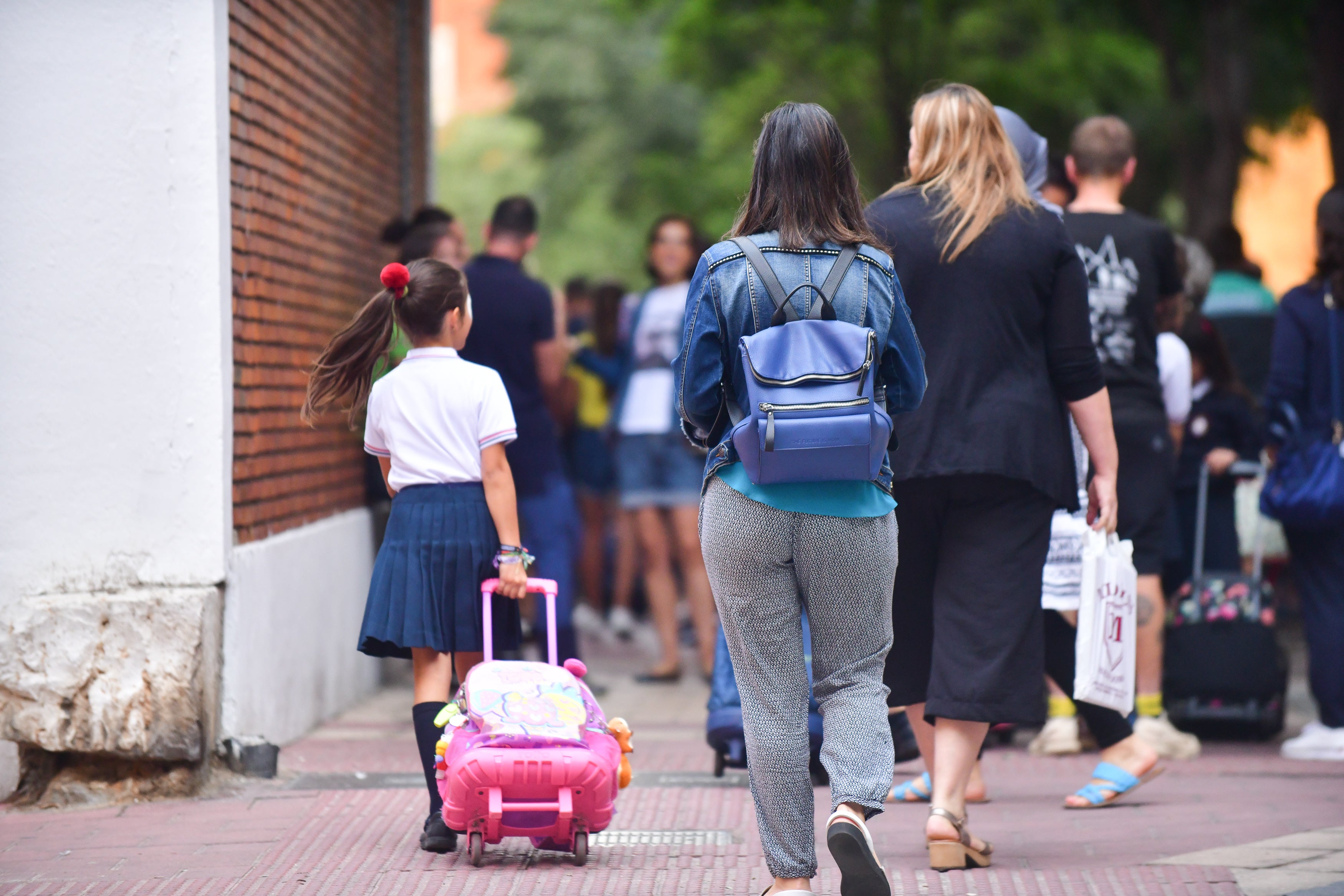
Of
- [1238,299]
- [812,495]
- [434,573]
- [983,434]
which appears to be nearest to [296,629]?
[434,573]

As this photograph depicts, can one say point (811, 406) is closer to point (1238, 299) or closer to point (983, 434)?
point (983, 434)

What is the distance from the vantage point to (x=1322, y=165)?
28266mm

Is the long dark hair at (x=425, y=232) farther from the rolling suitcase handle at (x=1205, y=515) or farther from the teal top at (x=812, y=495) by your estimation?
the teal top at (x=812, y=495)

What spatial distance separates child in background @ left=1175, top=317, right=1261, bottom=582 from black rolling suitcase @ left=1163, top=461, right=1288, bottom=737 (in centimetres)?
36

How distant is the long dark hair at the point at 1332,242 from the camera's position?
636 centimetres

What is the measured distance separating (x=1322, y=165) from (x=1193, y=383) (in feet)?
76.2

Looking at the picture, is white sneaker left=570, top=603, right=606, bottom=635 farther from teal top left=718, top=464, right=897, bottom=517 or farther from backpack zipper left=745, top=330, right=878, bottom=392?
backpack zipper left=745, top=330, right=878, bottom=392

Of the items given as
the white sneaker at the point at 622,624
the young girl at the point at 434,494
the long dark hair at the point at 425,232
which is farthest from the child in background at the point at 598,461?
the young girl at the point at 434,494

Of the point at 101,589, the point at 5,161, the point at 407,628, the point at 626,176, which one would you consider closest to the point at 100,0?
the point at 5,161

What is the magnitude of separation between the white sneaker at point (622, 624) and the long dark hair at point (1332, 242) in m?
5.09

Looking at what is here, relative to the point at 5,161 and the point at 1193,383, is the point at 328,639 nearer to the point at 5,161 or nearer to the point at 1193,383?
the point at 5,161

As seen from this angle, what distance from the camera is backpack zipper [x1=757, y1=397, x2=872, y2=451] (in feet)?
11.4

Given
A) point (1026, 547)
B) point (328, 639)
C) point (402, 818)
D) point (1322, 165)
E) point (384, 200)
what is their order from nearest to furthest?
point (1026, 547), point (402, 818), point (328, 639), point (384, 200), point (1322, 165)

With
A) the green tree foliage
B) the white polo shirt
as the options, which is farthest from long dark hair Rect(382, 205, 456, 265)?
the green tree foliage
